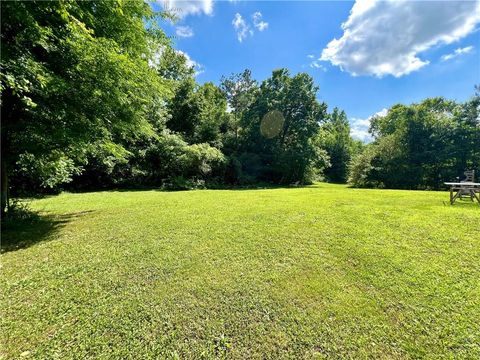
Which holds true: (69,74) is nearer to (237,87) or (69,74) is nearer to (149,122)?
(149,122)

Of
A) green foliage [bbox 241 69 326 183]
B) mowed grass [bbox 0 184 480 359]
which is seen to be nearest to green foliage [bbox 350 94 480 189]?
green foliage [bbox 241 69 326 183]

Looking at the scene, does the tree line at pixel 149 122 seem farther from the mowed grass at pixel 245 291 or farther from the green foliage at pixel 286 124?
the mowed grass at pixel 245 291

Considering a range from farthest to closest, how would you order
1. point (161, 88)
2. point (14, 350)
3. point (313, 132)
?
point (313, 132)
point (161, 88)
point (14, 350)

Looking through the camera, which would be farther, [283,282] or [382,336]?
[283,282]

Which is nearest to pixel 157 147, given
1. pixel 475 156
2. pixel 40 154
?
pixel 40 154

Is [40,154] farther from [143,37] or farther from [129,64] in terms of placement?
[143,37]

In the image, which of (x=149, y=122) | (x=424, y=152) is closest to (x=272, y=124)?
(x=149, y=122)

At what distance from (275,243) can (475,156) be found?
2308cm

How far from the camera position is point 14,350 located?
82.1 inches

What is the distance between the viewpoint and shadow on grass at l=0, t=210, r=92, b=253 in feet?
14.7

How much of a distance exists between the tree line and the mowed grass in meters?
2.56

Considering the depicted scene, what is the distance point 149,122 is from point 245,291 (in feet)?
50.8

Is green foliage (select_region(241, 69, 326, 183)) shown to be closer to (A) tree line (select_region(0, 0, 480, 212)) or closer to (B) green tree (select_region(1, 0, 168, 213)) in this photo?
(A) tree line (select_region(0, 0, 480, 212))

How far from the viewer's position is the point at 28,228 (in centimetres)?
535
